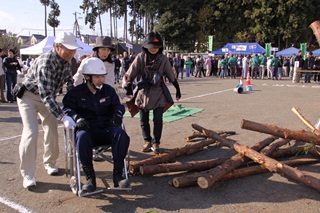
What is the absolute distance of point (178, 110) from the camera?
916cm

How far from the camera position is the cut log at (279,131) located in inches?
152

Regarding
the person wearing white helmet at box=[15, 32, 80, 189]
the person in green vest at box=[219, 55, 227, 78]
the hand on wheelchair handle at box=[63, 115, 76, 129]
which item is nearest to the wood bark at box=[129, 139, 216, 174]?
the hand on wheelchair handle at box=[63, 115, 76, 129]

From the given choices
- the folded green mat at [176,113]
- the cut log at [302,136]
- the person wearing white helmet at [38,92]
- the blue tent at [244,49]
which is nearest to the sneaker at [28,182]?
the person wearing white helmet at [38,92]

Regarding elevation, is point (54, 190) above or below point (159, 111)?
below

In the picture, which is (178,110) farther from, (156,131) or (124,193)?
(124,193)

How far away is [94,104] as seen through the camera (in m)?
3.96

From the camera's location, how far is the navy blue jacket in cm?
392

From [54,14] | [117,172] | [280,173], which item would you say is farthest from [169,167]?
[54,14]

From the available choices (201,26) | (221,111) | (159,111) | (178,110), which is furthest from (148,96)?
(201,26)

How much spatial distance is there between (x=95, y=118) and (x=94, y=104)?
18cm

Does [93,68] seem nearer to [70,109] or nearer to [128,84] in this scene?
[70,109]

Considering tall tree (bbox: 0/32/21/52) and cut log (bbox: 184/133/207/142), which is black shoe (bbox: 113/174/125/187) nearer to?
cut log (bbox: 184/133/207/142)

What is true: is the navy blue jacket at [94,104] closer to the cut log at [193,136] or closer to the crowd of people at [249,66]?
the cut log at [193,136]

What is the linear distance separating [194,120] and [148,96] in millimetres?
3132
